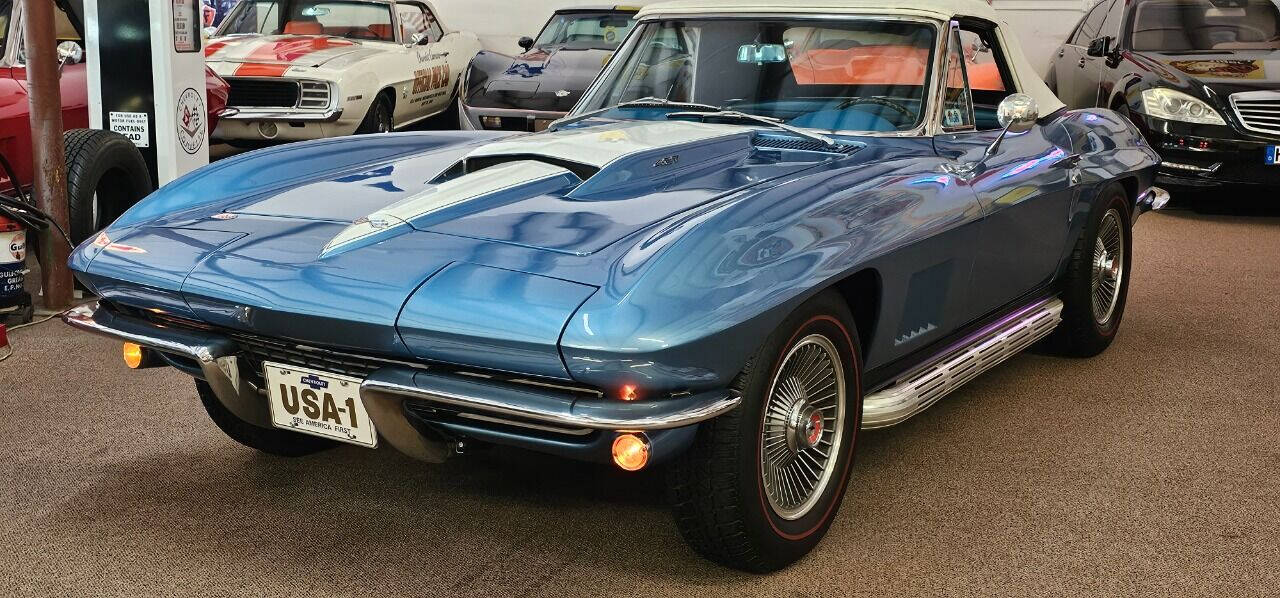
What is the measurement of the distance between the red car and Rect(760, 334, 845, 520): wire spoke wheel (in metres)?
3.70

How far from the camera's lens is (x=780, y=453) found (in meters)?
2.68

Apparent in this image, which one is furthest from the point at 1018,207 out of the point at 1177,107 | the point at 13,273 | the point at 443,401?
the point at 1177,107

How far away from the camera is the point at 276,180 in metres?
3.27

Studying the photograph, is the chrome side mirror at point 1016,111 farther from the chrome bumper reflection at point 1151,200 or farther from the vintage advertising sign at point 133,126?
the vintage advertising sign at point 133,126

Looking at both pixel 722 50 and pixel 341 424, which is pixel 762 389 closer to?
pixel 341 424

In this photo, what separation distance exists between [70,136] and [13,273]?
0.90 meters

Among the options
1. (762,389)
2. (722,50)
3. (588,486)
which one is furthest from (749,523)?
(722,50)

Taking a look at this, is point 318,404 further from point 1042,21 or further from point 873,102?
point 1042,21

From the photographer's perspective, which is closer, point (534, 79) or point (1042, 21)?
point (534, 79)

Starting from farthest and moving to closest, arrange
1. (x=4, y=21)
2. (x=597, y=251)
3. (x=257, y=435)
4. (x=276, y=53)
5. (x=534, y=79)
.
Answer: (x=276, y=53)
(x=534, y=79)
(x=4, y=21)
(x=257, y=435)
(x=597, y=251)

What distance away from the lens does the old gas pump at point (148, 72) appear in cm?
587

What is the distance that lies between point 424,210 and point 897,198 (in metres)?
1.09

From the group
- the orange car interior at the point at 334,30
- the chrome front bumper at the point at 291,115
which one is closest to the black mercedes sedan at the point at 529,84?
the chrome front bumper at the point at 291,115

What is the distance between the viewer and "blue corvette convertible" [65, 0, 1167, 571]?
90.5 inches
